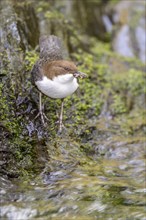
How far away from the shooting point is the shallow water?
433 centimetres

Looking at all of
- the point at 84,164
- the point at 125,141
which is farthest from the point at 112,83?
the point at 84,164

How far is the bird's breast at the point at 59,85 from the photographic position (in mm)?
5133

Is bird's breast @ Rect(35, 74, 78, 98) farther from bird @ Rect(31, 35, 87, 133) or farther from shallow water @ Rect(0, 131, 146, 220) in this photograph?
shallow water @ Rect(0, 131, 146, 220)

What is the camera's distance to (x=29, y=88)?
6.11 m

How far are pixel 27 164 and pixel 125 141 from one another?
195 cm

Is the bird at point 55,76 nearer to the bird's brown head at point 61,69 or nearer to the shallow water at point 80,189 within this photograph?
the bird's brown head at point 61,69

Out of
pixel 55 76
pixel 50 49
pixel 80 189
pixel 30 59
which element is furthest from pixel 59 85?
pixel 30 59

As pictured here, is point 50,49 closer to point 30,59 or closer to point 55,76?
point 55,76

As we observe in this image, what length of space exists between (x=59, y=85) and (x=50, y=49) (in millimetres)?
808

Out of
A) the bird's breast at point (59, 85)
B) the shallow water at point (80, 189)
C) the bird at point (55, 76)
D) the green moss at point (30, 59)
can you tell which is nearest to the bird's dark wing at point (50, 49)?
the bird at point (55, 76)

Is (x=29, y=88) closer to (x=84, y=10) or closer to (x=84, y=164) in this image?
(x=84, y=164)

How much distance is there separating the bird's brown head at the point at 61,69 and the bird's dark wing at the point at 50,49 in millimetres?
308

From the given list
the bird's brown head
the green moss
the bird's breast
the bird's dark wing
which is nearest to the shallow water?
the bird's breast

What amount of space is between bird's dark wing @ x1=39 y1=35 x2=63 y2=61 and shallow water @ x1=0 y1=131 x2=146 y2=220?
1.02 metres
